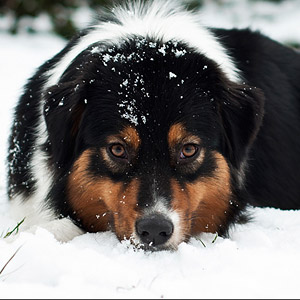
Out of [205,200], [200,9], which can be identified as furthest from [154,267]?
Answer: [200,9]

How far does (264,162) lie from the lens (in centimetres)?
489

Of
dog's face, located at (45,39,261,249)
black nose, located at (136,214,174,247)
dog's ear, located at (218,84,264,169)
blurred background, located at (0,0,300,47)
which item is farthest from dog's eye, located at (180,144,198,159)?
blurred background, located at (0,0,300,47)

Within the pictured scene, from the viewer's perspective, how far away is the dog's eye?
3.62 m

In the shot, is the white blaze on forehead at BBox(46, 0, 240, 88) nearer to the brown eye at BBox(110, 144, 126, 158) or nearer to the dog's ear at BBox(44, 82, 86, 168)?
the dog's ear at BBox(44, 82, 86, 168)

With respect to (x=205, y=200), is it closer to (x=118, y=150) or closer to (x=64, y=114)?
(x=118, y=150)

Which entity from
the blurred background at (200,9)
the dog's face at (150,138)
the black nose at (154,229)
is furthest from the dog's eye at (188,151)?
the blurred background at (200,9)

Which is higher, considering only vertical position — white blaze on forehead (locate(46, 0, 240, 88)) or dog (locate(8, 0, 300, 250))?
white blaze on forehead (locate(46, 0, 240, 88))

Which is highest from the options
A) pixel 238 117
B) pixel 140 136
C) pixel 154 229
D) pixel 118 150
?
pixel 238 117

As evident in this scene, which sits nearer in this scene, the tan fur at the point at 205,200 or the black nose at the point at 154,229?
the black nose at the point at 154,229

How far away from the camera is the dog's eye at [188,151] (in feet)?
11.9

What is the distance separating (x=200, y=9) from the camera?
331 inches

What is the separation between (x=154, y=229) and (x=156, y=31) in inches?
67.1

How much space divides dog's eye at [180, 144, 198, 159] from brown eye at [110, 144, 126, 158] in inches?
15.0

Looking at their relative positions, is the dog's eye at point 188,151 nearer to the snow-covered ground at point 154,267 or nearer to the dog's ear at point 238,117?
the dog's ear at point 238,117
